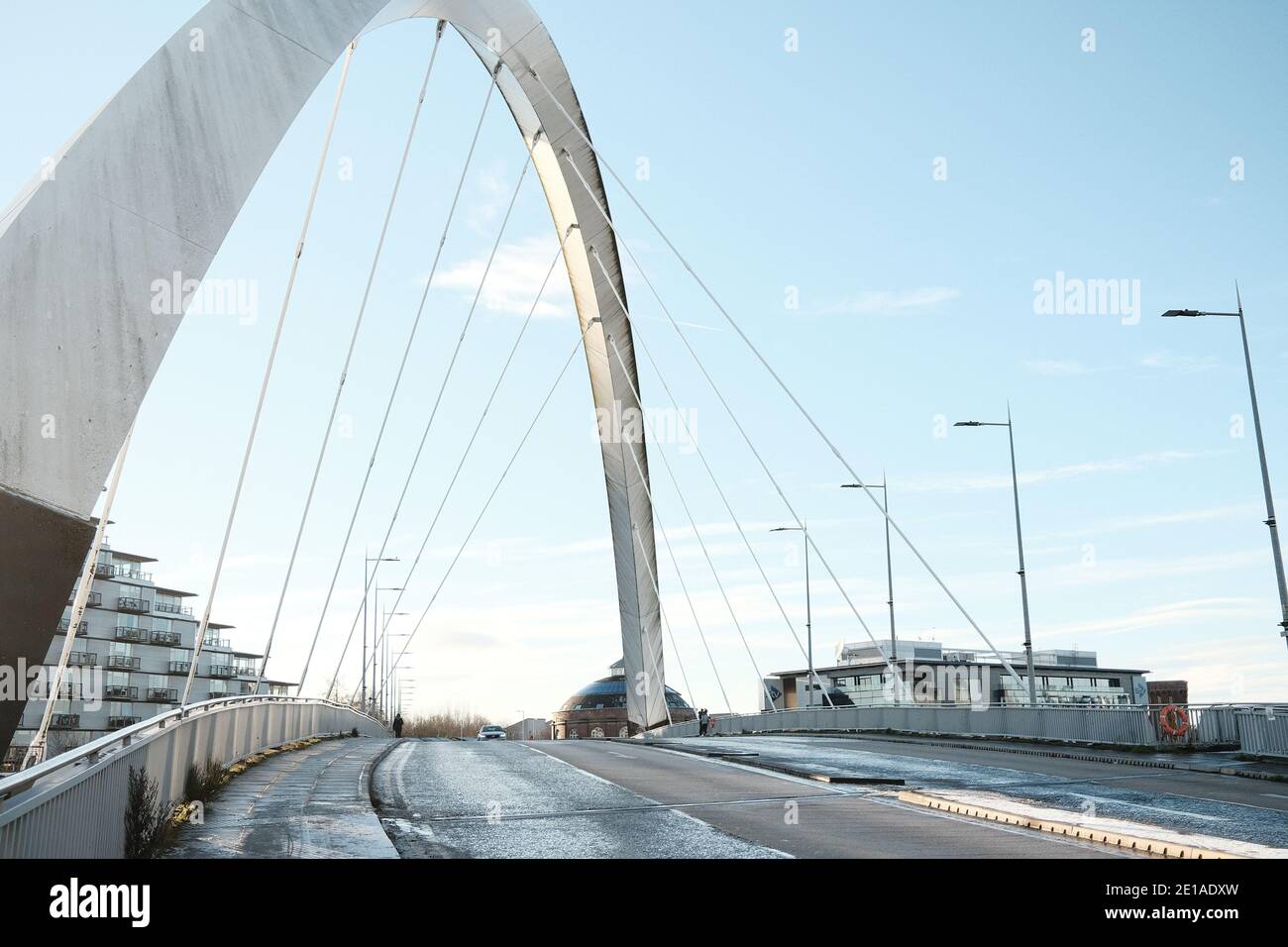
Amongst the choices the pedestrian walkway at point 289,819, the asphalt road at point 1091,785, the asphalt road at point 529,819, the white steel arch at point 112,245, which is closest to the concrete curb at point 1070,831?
the asphalt road at point 1091,785

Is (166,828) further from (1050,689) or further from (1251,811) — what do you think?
(1050,689)

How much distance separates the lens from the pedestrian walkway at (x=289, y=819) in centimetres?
1040

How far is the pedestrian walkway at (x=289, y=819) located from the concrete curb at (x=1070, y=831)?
21.9 feet

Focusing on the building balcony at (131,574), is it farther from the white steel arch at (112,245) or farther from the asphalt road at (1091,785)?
the white steel arch at (112,245)

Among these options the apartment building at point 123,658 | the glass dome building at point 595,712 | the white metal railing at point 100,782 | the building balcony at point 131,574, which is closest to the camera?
the white metal railing at point 100,782

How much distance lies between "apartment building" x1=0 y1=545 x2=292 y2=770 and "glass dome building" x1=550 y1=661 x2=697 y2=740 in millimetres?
35350

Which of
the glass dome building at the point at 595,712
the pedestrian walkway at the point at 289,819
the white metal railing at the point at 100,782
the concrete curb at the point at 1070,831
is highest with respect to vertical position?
the white metal railing at the point at 100,782

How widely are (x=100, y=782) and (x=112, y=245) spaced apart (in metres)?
4.45

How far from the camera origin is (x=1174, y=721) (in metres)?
27.2

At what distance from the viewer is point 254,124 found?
39.8 feet
